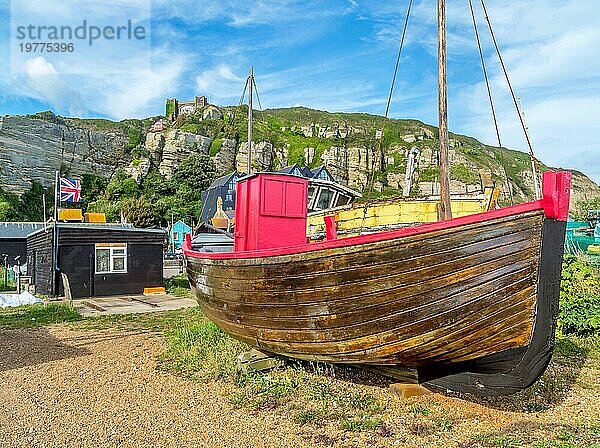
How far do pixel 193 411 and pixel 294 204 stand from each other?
2888 mm

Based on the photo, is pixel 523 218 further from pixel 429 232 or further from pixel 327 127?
pixel 327 127

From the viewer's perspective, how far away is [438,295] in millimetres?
4484

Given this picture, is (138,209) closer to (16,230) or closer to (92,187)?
(92,187)

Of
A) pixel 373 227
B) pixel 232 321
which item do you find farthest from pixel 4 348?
pixel 373 227

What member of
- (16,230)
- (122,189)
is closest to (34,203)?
(122,189)

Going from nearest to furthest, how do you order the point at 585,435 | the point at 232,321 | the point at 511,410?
the point at 585,435, the point at 511,410, the point at 232,321

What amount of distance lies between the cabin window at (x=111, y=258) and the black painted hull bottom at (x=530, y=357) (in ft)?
50.5

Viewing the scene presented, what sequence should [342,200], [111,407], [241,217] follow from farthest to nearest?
[342,200] → [241,217] → [111,407]

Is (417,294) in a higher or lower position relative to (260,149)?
lower

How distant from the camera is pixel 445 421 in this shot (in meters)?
5.11

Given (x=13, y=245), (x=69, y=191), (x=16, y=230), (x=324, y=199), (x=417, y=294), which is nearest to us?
(x=417, y=294)

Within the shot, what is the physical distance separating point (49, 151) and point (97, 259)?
6041 centimetres

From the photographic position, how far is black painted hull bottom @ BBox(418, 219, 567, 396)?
4438 mm

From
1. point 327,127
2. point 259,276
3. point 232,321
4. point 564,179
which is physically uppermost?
point 327,127
